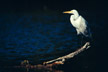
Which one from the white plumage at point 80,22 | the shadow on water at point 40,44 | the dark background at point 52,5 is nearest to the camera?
the shadow on water at point 40,44

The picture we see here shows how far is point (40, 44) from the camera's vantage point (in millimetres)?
8688

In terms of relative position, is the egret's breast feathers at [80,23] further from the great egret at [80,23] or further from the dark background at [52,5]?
the dark background at [52,5]

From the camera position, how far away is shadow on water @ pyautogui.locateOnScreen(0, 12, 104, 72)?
6.29 metres

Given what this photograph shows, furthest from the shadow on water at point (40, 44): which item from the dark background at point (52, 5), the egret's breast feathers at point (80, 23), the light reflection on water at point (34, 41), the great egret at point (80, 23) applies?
the dark background at point (52, 5)

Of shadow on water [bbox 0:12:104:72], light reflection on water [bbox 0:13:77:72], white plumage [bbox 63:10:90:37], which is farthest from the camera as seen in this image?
white plumage [bbox 63:10:90:37]

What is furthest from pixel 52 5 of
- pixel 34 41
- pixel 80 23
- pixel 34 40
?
pixel 80 23

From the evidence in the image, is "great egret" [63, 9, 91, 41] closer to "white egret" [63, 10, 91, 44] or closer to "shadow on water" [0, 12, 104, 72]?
"white egret" [63, 10, 91, 44]

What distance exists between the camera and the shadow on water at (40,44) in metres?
6.29

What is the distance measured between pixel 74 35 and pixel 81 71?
4.16m

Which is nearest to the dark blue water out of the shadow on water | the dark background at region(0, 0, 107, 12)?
the shadow on water

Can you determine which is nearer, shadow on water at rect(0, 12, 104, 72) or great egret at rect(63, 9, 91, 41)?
shadow on water at rect(0, 12, 104, 72)

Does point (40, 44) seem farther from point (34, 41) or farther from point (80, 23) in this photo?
point (80, 23)

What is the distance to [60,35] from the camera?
9891 millimetres

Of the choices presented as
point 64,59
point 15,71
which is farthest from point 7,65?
point 64,59
